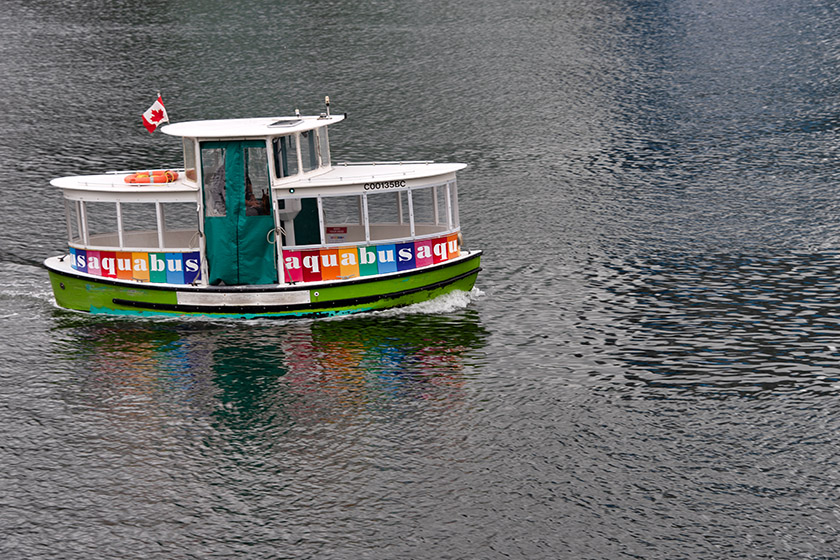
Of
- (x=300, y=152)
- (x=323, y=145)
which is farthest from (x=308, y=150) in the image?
(x=323, y=145)

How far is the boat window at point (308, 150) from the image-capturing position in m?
32.6

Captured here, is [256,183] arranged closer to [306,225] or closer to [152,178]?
[306,225]

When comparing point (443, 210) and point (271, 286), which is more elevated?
point (443, 210)

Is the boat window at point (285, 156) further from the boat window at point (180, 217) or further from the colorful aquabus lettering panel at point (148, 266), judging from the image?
the boat window at point (180, 217)

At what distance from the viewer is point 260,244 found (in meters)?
31.9

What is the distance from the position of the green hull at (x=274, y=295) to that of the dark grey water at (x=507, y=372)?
562mm

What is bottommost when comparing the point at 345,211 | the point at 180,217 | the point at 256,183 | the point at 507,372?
the point at 507,372

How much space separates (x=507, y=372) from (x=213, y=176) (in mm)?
10705

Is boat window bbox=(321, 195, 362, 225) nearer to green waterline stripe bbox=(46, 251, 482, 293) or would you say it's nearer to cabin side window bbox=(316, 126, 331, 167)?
cabin side window bbox=(316, 126, 331, 167)

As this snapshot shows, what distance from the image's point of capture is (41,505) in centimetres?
2253

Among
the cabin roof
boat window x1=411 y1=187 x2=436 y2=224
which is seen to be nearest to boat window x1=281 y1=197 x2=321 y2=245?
the cabin roof

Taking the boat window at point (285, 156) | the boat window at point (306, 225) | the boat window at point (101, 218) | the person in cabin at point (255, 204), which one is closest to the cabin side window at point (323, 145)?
the boat window at point (285, 156)

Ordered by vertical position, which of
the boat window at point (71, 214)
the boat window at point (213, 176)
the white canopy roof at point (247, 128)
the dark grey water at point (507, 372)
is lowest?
the dark grey water at point (507, 372)

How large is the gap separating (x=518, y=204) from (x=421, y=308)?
1290cm
